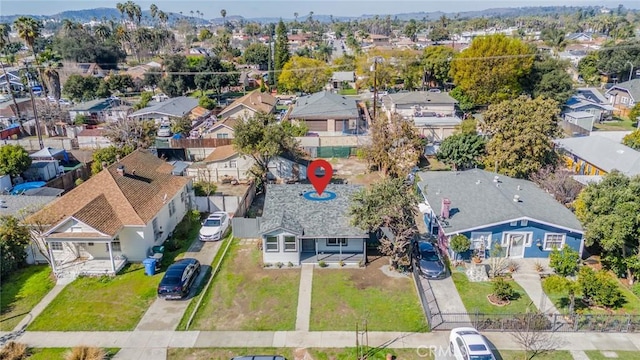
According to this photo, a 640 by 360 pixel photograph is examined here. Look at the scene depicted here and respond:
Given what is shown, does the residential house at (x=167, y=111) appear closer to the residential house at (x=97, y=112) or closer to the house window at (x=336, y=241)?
the residential house at (x=97, y=112)

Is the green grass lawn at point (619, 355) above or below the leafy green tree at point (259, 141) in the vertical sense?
below

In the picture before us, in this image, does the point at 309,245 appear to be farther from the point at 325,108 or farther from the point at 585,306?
the point at 325,108

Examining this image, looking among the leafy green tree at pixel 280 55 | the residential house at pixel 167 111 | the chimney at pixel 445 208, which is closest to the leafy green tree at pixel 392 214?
the chimney at pixel 445 208

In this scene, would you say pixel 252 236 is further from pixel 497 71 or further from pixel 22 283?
pixel 497 71

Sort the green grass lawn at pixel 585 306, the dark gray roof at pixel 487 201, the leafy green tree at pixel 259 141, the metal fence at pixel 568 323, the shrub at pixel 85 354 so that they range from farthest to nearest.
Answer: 1. the leafy green tree at pixel 259 141
2. the dark gray roof at pixel 487 201
3. the green grass lawn at pixel 585 306
4. the metal fence at pixel 568 323
5. the shrub at pixel 85 354

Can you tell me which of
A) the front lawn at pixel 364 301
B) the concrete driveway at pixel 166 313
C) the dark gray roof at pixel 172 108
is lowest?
the front lawn at pixel 364 301

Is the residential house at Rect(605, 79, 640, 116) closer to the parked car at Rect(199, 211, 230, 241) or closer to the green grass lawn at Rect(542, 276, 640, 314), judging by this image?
the green grass lawn at Rect(542, 276, 640, 314)

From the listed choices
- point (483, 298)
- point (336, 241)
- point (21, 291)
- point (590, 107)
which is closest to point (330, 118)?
point (336, 241)
